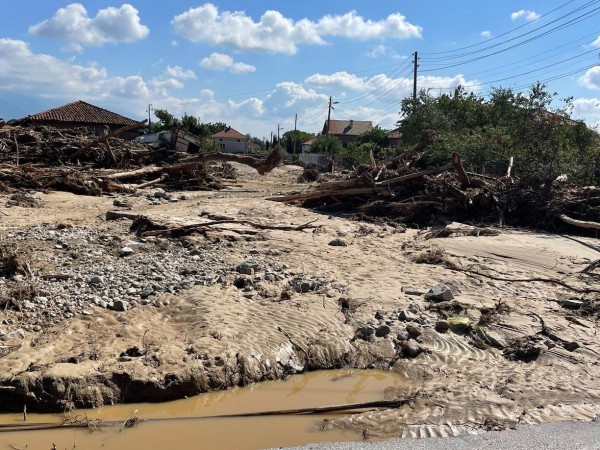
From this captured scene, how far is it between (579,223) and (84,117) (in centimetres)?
3714

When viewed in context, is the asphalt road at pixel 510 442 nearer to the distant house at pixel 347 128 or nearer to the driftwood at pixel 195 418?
the driftwood at pixel 195 418

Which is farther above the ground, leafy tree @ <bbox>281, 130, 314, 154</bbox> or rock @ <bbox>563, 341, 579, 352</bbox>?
leafy tree @ <bbox>281, 130, 314, 154</bbox>

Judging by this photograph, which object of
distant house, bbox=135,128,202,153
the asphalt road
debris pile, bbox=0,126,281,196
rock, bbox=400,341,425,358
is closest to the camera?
the asphalt road

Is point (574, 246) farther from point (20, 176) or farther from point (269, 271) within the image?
point (20, 176)

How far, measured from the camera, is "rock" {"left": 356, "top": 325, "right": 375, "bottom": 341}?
5.61 metres

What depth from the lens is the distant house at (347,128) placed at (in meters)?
74.4

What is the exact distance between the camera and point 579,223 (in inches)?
431

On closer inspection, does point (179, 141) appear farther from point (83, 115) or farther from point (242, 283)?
point (83, 115)

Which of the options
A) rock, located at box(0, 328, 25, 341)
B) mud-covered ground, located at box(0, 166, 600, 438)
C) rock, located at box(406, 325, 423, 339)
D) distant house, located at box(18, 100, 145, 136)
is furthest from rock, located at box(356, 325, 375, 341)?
distant house, located at box(18, 100, 145, 136)

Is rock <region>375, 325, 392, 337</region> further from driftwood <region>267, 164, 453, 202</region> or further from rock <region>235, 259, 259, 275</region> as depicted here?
driftwood <region>267, 164, 453, 202</region>

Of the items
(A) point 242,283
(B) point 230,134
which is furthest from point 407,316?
(B) point 230,134

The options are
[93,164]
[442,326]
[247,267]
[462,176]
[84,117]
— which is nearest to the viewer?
[442,326]

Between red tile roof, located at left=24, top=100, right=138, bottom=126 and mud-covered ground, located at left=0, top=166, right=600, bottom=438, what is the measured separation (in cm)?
3284

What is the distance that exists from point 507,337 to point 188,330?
3.19 metres
